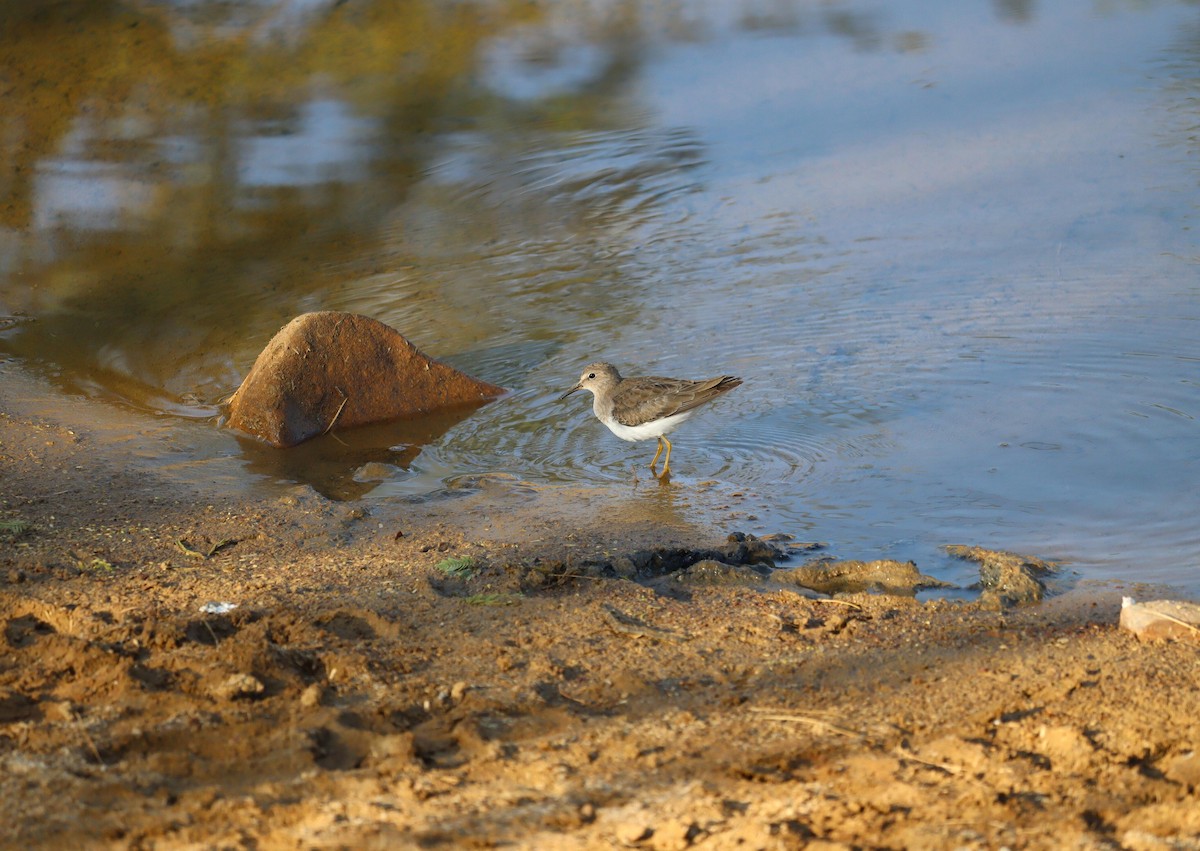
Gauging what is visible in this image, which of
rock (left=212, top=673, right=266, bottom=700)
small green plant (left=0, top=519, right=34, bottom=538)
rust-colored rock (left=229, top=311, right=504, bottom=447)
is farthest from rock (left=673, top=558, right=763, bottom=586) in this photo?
rust-colored rock (left=229, top=311, right=504, bottom=447)

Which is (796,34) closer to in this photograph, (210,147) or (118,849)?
(210,147)

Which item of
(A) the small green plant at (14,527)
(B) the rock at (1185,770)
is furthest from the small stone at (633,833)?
(A) the small green plant at (14,527)

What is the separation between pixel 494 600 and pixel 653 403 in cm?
264

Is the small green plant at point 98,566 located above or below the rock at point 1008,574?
above

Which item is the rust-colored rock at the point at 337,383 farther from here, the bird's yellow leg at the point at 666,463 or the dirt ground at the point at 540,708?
the dirt ground at the point at 540,708

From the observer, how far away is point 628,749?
4184mm

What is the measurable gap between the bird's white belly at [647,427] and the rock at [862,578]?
1.88 meters

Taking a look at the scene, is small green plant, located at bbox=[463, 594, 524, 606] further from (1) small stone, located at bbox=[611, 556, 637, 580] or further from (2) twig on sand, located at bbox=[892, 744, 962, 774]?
(2) twig on sand, located at bbox=[892, 744, 962, 774]

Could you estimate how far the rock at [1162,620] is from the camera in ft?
16.7

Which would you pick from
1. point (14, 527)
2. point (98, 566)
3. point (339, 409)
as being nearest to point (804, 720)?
point (98, 566)

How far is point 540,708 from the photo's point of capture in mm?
4500

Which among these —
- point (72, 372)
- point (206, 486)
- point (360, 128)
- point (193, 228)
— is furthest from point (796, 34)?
point (206, 486)

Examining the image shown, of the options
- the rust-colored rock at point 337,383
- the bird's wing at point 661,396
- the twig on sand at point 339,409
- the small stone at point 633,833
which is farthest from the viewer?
the twig on sand at point 339,409

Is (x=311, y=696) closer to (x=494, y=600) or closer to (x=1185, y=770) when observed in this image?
(x=494, y=600)
